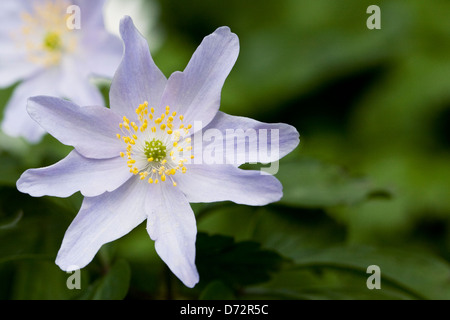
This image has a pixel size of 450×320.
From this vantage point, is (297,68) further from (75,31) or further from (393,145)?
(75,31)

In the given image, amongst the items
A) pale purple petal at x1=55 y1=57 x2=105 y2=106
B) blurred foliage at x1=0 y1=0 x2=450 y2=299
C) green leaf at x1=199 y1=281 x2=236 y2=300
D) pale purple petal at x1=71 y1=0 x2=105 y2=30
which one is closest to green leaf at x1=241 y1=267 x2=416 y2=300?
blurred foliage at x1=0 y1=0 x2=450 y2=299

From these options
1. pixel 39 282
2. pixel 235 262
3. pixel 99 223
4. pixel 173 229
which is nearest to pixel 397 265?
pixel 235 262

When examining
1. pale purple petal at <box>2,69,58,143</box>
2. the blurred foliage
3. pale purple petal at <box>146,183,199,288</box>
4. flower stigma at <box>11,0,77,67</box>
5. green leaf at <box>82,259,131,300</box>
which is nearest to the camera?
pale purple petal at <box>146,183,199,288</box>

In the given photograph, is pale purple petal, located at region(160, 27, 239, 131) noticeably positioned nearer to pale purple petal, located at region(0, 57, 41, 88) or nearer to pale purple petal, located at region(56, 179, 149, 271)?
pale purple petal, located at region(56, 179, 149, 271)

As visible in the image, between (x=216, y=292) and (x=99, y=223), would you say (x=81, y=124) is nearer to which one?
(x=99, y=223)

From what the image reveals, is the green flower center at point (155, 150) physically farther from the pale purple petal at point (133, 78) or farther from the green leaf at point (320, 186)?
the green leaf at point (320, 186)

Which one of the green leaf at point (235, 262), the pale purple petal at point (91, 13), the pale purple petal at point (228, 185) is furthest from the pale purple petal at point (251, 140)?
the pale purple petal at point (91, 13)
